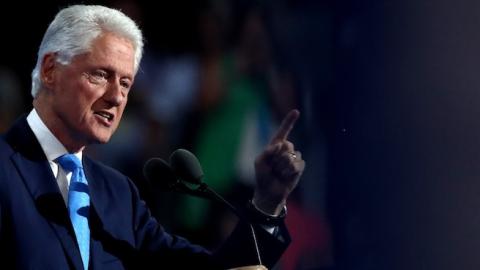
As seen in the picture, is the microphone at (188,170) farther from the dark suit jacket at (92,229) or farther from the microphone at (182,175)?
the dark suit jacket at (92,229)

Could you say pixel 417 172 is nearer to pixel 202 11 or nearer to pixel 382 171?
pixel 382 171

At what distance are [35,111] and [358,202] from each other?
63 centimetres

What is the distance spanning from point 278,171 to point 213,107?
912mm

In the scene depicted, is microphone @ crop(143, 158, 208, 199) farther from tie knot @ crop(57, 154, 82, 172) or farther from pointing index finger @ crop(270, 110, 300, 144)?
pointing index finger @ crop(270, 110, 300, 144)

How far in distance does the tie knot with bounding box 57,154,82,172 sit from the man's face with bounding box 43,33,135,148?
0.02 meters

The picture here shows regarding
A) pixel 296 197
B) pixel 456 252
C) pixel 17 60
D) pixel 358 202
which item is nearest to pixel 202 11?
pixel 17 60

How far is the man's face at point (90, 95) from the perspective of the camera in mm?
1349

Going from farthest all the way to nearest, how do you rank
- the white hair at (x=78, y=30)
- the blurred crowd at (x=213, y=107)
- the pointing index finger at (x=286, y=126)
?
the blurred crowd at (x=213, y=107) < the pointing index finger at (x=286, y=126) < the white hair at (x=78, y=30)

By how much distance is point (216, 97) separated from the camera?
93.0 inches

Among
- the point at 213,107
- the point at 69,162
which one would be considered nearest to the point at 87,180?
the point at 69,162

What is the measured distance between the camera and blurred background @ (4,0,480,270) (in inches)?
57.4

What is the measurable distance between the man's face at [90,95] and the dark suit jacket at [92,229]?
0.20 feet

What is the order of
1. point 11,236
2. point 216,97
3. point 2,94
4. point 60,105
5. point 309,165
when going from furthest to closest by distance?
point 2,94, point 216,97, point 309,165, point 60,105, point 11,236

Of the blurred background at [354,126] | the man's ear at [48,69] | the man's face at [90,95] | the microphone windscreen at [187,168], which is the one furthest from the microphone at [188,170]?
the blurred background at [354,126]
